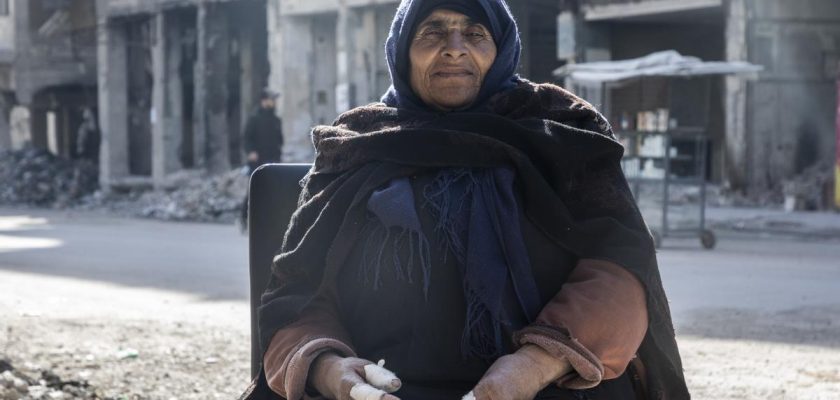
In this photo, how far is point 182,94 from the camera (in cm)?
3045

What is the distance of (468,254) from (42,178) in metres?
29.9

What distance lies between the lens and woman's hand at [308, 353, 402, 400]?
2861mm

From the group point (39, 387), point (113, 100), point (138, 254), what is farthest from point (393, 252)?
point (113, 100)

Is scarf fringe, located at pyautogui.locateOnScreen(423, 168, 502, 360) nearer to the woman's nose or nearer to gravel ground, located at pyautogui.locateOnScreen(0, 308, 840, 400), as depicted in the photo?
the woman's nose

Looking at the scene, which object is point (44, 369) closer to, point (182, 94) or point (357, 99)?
point (357, 99)

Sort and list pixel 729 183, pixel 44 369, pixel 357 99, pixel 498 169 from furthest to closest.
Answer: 1. pixel 357 99
2. pixel 729 183
3. pixel 44 369
4. pixel 498 169

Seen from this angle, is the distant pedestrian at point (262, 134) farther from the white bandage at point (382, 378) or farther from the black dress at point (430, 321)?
the white bandage at point (382, 378)

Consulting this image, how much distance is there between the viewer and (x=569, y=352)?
2871 mm

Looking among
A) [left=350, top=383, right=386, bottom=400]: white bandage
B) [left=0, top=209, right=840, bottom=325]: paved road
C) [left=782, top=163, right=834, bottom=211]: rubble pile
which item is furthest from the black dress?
[left=782, top=163, right=834, bottom=211]: rubble pile

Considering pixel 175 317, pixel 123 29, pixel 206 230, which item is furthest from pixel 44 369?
pixel 123 29

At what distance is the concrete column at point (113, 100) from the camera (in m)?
32.0

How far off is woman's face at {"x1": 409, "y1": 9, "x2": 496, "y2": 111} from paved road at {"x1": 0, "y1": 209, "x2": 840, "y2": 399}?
109 inches

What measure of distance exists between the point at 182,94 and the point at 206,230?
13.3m

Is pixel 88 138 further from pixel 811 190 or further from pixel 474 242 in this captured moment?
pixel 474 242
